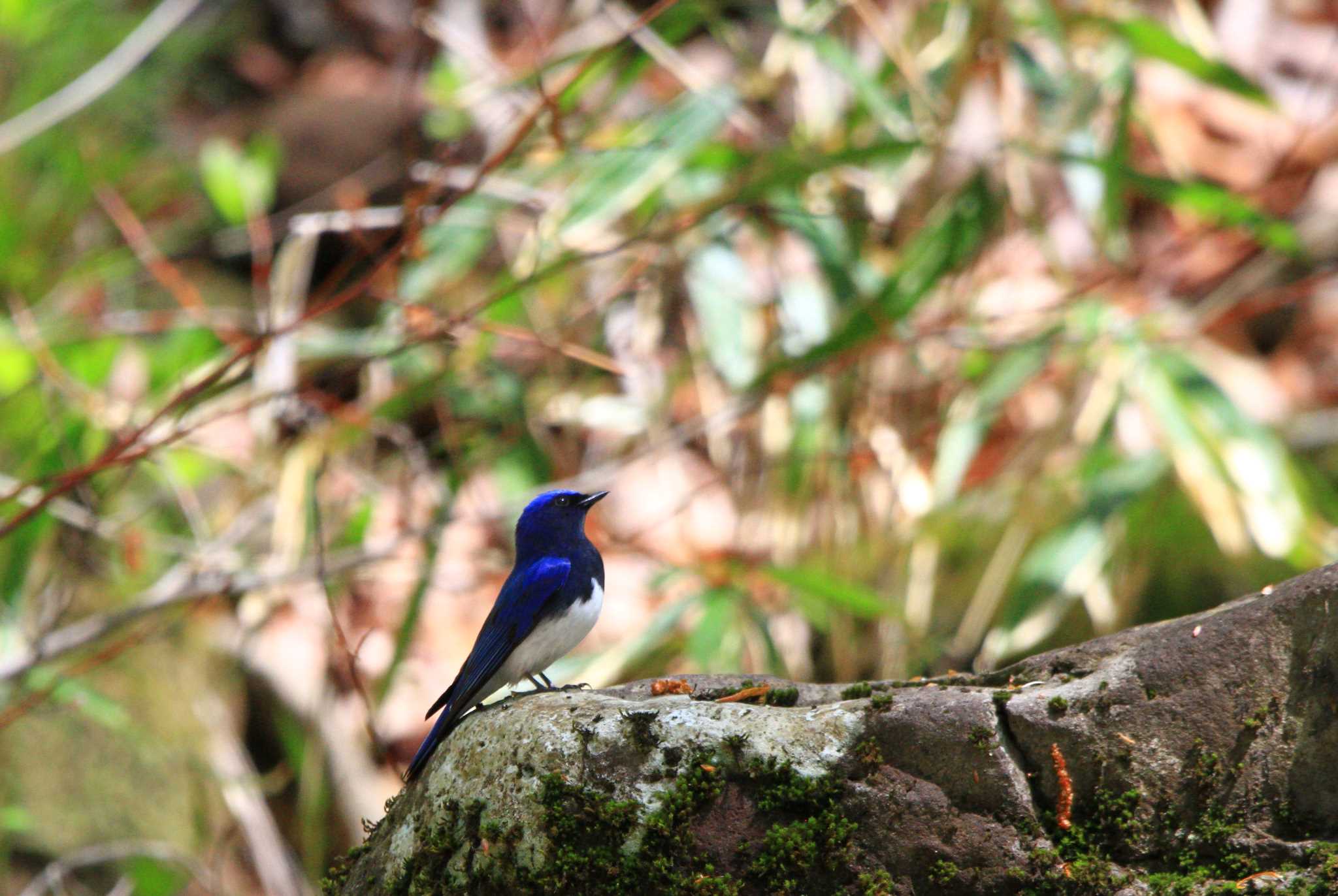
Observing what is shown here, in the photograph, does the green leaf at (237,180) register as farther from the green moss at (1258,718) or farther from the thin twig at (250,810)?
the green moss at (1258,718)

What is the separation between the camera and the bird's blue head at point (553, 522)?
10.6 ft

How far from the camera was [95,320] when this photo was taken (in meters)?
5.53

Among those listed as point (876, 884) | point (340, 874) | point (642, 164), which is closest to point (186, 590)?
point (340, 874)

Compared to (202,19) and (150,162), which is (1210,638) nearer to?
(150,162)

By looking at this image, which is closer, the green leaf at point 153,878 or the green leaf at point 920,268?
the green leaf at point 920,268

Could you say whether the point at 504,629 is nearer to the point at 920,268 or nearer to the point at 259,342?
the point at 259,342

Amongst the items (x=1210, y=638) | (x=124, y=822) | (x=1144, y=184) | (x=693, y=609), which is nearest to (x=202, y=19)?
(x=124, y=822)

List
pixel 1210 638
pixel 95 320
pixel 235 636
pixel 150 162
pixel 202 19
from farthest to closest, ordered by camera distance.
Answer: pixel 202 19 → pixel 150 162 → pixel 235 636 → pixel 95 320 → pixel 1210 638

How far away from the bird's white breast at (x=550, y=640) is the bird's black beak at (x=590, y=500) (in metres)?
0.22

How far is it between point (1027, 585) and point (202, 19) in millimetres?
6680

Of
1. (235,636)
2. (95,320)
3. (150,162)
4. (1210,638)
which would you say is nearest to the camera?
(1210,638)

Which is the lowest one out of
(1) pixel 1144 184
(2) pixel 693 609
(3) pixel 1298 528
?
(3) pixel 1298 528

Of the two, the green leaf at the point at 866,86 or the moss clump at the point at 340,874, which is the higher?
the green leaf at the point at 866,86

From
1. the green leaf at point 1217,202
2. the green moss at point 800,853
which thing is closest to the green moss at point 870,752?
the green moss at point 800,853
